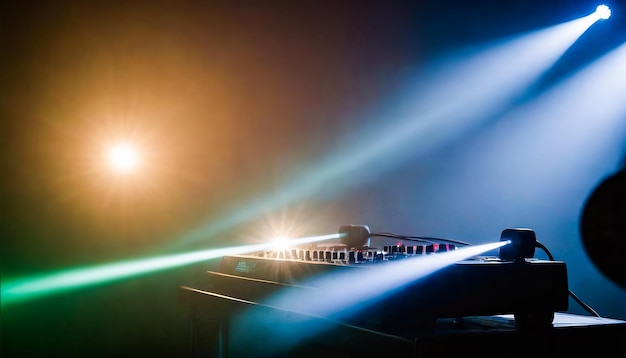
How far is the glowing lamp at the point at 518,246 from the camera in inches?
34.2

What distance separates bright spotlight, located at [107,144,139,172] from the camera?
1.48m

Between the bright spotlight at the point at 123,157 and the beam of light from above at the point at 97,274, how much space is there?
247 mm

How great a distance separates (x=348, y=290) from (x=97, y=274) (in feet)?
2.76

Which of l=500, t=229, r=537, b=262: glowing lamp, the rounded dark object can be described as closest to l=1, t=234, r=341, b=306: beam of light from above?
l=500, t=229, r=537, b=262: glowing lamp

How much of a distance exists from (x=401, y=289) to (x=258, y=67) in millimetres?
1086

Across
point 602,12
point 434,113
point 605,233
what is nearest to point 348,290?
point 434,113

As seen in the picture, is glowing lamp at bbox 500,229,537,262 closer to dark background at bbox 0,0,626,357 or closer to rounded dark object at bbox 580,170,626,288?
dark background at bbox 0,0,626,357

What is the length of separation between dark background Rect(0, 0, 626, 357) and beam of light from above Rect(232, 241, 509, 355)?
1.74ft

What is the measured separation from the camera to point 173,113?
156 centimetres

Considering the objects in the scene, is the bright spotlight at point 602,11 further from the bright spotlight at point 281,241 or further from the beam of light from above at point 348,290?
the beam of light from above at point 348,290

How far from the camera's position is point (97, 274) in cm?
142

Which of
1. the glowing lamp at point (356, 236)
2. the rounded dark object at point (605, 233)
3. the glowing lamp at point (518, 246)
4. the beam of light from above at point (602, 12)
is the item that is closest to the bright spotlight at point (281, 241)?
the glowing lamp at point (356, 236)

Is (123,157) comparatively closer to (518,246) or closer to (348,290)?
(348,290)

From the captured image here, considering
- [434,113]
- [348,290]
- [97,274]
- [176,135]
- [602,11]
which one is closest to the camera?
[348,290]
